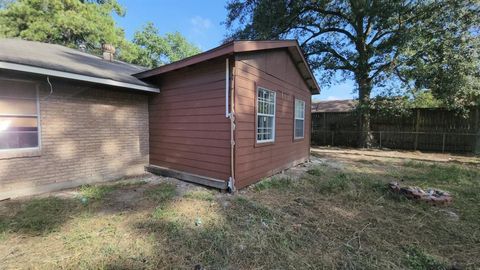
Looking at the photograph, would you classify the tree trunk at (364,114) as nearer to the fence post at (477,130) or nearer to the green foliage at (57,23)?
the fence post at (477,130)

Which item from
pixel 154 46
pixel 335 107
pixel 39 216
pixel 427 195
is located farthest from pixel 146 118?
pixel 154 46

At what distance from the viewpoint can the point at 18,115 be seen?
4.45m

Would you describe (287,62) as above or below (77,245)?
above

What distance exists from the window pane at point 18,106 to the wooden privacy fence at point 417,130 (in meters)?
13.3

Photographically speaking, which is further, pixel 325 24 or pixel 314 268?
pixel 325 24

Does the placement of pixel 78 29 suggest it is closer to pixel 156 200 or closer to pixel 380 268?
pixel 156 200

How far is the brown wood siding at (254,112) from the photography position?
485cm

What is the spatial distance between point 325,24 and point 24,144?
1441 cm

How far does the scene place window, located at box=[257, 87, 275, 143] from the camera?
5.68 metres

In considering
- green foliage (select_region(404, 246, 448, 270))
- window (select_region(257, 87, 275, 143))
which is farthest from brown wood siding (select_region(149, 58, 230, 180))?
green foliage (select_region(404, 246, 448, 270))

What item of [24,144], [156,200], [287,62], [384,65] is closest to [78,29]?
[24,144]

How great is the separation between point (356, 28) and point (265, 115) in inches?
402

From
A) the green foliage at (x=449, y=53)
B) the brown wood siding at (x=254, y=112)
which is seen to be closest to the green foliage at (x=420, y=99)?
the green foliage at (x=449, y=53)

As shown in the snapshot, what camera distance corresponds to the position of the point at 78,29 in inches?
615
